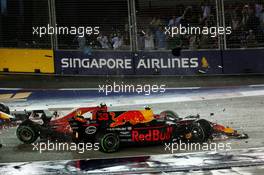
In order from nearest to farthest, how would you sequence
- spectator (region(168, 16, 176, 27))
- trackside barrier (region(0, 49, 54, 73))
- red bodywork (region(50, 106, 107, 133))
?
trackside barrier (region(0, 49, 54, 73))
red bodywork (region(50, 106, 107, 133))
spectator (region(168, 16, 176, 27))

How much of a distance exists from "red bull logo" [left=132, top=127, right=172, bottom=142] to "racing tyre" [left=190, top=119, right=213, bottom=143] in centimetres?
37

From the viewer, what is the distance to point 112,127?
7953 millimetres

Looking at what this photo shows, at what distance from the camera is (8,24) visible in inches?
315

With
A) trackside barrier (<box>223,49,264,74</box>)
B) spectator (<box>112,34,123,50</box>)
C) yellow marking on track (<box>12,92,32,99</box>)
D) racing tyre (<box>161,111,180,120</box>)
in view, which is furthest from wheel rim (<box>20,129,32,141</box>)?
trackside barrier (<box>223,49,264,74</box>)

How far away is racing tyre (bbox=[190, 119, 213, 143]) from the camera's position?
8.16m

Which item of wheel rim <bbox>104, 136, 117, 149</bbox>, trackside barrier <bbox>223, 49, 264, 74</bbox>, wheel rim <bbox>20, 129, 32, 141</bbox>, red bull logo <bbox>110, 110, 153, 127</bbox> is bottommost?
wheel rim <bbox>104, 136, 117, 149</bbox>

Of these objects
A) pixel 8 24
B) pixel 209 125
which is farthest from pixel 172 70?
pixel 8 24

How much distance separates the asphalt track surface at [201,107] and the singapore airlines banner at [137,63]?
0.14 m

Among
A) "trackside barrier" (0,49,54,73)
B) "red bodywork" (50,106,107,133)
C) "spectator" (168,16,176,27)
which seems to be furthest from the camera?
"spectator" (168,16,176,27)

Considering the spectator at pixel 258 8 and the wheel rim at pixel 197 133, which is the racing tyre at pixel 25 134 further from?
the spectator at pixel 258 8

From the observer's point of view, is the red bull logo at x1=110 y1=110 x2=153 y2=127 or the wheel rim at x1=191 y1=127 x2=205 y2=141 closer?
the red bull logo at x1=110 y1=110 x2=153 y2=127

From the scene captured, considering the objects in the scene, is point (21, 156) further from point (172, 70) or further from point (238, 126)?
point (238, 126)

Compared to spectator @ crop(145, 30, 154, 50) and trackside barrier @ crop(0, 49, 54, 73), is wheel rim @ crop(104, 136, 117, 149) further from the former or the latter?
spectator @ crop(145, 30, 154, 50)

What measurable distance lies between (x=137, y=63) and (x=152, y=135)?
1130mm
